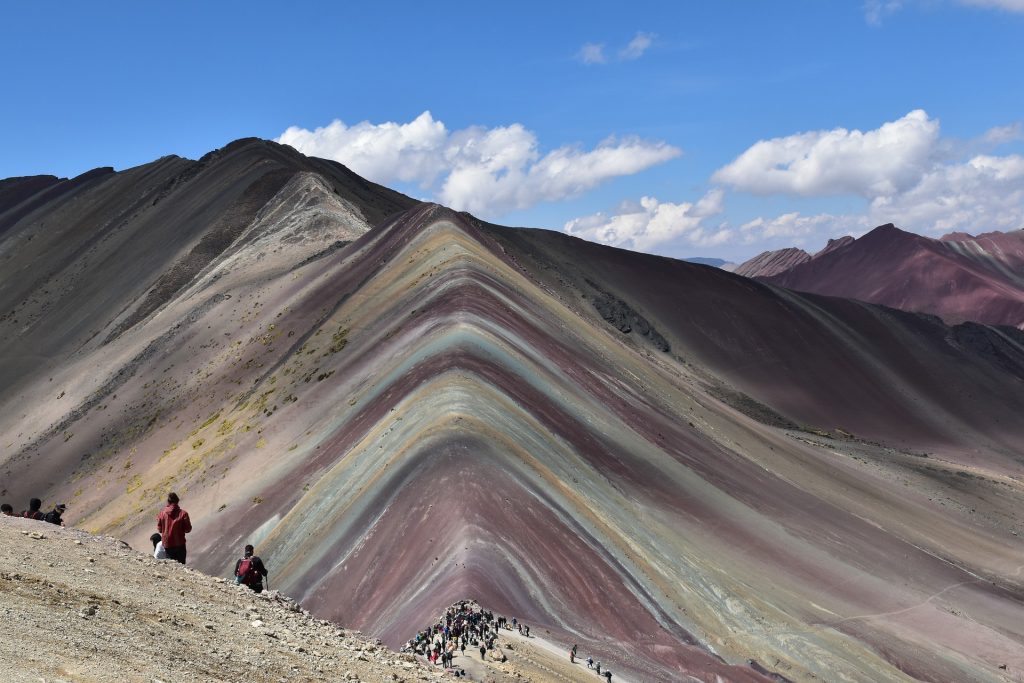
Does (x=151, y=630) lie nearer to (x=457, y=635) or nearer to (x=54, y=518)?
(x=457, y=635)

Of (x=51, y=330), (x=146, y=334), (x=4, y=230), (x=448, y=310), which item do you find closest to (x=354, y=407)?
(x=448, y=310)

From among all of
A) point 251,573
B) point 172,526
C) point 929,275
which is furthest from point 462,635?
point 929,275

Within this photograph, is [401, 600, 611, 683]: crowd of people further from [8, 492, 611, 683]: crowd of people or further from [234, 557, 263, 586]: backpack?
[234, 557, 263, 586]: backpack

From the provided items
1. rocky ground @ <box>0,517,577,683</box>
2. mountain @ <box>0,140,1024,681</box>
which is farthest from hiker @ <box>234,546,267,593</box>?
mountain @ <box>0,140,1024,681</box>

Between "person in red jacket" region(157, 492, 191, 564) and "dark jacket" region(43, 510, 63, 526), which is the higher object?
"person in red jacket" region(157, 492, 191, 564)

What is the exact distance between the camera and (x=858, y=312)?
365ft

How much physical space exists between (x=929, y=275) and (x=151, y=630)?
585 ft

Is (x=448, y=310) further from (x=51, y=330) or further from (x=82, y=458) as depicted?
(x=51, y=330)

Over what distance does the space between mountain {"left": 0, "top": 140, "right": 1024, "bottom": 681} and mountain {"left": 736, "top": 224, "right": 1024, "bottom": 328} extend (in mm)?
68916

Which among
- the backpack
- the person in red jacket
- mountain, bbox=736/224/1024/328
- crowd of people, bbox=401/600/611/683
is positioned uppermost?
mountain, bbox=736/224/1024/328

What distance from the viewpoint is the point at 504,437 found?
2894 cm

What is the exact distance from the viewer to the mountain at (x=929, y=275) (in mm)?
167000

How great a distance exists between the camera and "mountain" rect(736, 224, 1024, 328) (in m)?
167

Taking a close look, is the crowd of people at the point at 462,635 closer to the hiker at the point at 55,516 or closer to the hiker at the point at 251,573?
the hiker at the point at 251,573
